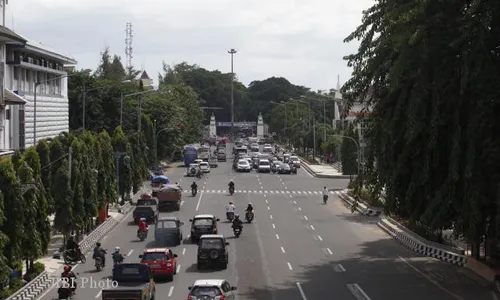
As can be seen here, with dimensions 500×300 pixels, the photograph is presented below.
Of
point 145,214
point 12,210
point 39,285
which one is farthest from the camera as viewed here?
point 145,214

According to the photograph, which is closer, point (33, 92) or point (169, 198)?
point (169, 198)

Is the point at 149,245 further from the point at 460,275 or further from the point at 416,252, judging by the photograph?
the point at 460,275

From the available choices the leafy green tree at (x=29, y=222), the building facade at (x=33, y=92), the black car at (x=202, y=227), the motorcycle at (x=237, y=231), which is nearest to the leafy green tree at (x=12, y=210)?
the leafy green tree at (x=29, y=222)

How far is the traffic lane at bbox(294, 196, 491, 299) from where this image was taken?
1331 inches

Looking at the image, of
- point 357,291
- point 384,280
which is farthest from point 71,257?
point 384,280

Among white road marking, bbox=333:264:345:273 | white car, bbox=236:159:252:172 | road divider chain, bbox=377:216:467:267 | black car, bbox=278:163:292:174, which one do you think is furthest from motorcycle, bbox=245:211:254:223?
white car, bbox=236:159:252:172

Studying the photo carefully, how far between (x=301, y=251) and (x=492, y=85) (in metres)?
16.5

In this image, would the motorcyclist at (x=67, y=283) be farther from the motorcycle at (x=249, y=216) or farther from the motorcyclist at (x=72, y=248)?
the motorcycle at (x=249, y=216)

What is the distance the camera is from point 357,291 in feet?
108

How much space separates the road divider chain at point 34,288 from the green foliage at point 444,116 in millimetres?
13986

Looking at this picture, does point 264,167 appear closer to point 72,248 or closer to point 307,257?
point 307,257

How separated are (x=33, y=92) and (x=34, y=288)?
41162 millimetres

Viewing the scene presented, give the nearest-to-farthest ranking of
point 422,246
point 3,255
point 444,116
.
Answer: point 3,255 < point 444,116 < point 422,246

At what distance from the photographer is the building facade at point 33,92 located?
63.6m
